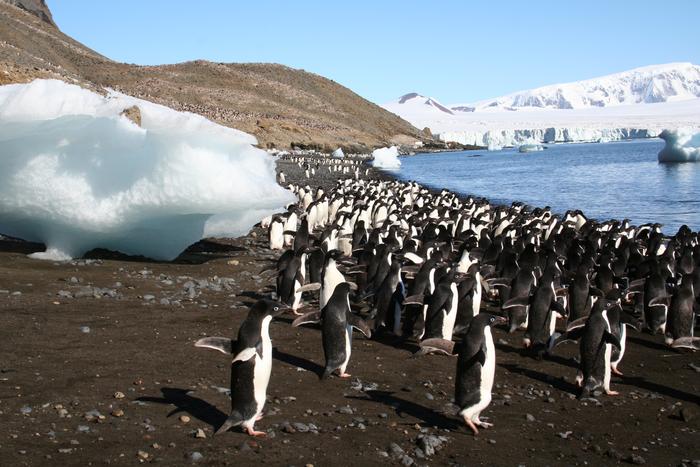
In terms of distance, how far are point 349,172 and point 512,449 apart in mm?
37471

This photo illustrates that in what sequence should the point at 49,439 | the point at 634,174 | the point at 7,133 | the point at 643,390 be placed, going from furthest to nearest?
the point at 634,174
the point at 7,133
the point at 643,390
the point at 49,439

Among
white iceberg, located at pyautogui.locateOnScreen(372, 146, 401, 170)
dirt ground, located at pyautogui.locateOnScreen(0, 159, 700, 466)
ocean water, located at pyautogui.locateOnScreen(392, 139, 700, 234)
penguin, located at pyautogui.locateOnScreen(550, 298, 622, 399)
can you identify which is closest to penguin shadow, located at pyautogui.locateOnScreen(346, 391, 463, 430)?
dirt ground, located at pyautogui.locateOnScreen(0, 159, 700, 466)

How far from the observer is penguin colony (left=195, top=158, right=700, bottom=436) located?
5.32 metres

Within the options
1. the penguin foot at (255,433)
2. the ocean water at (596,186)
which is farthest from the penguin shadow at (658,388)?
the ocean water at (596,186)

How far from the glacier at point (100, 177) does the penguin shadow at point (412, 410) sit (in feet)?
15.4

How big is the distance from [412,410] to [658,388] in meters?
2.51

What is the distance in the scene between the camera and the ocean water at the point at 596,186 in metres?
26.9

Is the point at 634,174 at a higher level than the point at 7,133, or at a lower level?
lower

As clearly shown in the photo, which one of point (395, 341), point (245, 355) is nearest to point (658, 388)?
point (395, 341)

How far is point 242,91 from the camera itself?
94938mm

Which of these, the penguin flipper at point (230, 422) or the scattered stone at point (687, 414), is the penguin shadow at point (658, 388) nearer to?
the scattered stone at point (687, 414)

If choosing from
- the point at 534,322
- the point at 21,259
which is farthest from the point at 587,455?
the point at 21,259

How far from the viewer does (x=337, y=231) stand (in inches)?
527

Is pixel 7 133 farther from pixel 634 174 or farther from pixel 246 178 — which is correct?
pixel 634 174
